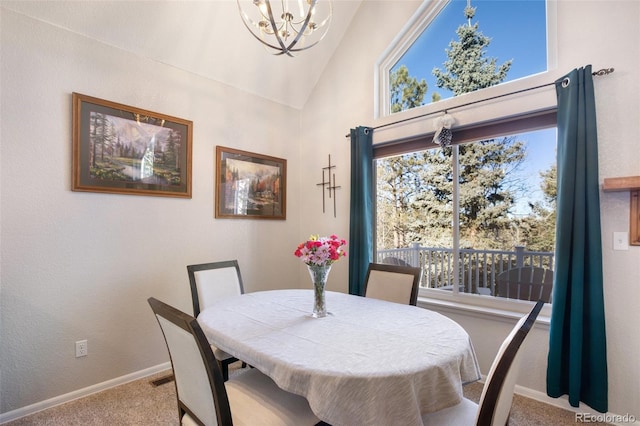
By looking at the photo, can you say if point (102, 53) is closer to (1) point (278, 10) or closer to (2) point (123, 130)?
(2) point (123, 130)

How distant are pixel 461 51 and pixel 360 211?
1752 mm

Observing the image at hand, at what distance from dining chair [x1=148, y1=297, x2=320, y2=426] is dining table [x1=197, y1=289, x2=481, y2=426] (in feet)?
0.64

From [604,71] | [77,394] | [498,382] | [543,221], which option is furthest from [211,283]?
[604,71]

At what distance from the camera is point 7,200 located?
2.08m

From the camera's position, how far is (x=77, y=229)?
7.70 ft

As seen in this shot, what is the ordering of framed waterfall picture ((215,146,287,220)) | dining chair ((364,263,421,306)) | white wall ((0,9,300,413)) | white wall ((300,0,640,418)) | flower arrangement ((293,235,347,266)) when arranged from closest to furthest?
1. flower arrangement ((293,235,347,266))
2. white wall ((300,0,640,418))
3. white wall ((0,9,300,413))
4. dining chair ((364,263,421,306))
5. framed waterfall picture ((215,146,287,220))

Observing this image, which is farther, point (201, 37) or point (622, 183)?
point (201, 37)

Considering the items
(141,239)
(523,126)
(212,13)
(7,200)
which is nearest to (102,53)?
(212,13)

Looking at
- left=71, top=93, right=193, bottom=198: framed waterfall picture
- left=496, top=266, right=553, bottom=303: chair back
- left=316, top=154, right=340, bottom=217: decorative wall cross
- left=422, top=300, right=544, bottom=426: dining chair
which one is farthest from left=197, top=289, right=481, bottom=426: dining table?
left=316, top=154, right=340, bottom=217: decorative wall cross

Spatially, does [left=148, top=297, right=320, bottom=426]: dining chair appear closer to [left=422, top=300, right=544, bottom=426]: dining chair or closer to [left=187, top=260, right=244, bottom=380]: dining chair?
[left=422, top=300, right=544, bottom=426]: dining chair

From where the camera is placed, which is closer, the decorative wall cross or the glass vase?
the glass vase

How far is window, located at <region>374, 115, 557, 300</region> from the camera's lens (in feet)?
8.22

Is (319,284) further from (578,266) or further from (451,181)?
(451,181)

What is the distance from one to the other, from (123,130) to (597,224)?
3467 mm
